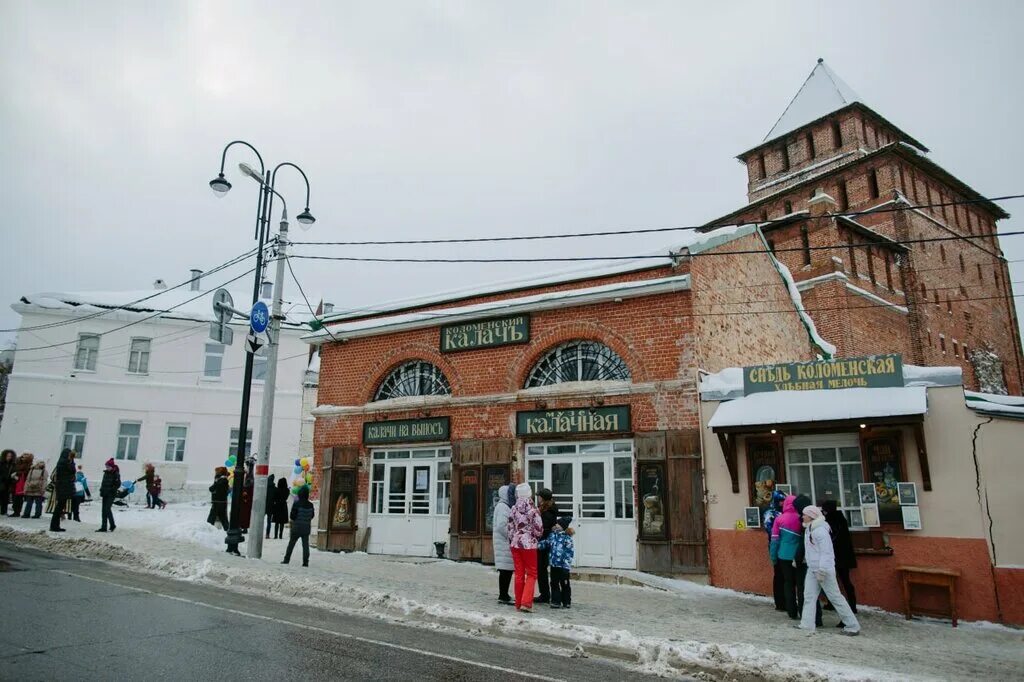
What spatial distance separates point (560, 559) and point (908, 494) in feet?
18.0

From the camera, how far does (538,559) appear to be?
996 cm

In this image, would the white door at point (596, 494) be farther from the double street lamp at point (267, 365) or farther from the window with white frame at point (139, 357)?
the window with white frame at point (139, 357)

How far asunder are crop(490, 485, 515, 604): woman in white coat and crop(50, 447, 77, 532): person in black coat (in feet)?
33.8

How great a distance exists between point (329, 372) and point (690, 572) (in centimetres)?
1006

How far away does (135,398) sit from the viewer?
29844 millimetres

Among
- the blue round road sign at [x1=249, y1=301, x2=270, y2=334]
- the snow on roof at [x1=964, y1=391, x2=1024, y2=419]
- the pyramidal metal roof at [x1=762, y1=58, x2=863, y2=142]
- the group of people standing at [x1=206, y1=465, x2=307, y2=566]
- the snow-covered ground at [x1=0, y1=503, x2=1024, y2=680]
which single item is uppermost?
the pyramidal metal roof at [x1=762, y1=58, x2=863, y2=142]

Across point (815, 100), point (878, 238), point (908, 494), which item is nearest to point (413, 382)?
point (908, 494)

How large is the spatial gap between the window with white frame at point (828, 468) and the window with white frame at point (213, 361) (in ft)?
86.7

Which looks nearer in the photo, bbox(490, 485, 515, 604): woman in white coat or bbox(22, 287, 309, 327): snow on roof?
bbox(490, 485, 515, 604): woman in white coat

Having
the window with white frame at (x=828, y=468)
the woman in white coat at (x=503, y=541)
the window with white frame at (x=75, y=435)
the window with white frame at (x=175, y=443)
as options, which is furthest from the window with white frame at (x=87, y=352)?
the window with white frame at (x=828, y=468)

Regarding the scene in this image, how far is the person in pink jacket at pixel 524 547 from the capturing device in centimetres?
903

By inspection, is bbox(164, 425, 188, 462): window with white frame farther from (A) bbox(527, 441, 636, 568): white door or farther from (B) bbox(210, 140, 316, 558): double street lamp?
(A) bbox(527, 441, 636, 568): white door

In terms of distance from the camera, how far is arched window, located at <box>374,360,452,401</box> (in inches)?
635

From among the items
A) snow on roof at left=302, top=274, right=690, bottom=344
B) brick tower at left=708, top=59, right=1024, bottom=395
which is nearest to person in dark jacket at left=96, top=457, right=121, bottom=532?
snow on roof at left=302, top=274, right=690, bottom=344
